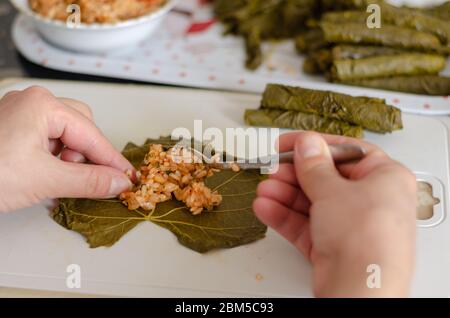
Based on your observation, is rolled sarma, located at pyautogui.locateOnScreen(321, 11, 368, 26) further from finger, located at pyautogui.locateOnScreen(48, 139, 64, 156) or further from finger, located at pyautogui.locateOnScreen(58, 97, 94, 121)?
finger, located at pyautogui.locateOnScreen(48, 139, 64, 156)

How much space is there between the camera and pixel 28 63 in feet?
8.40

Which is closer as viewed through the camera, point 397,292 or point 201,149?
point 397,292

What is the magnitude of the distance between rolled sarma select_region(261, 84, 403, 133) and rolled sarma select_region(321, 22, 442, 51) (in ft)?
1.39

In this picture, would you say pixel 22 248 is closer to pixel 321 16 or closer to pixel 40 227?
pixel 40 227

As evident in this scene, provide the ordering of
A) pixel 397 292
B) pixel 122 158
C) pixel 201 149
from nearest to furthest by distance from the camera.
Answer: pixel 397 292 < pixel 122 158 < pixel 201 149

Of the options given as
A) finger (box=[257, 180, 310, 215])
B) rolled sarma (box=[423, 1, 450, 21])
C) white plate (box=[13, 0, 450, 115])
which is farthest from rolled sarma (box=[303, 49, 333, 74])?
finger (box=[257, 180, 310, 215])

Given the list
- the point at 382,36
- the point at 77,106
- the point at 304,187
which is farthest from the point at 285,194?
the point at 382,36

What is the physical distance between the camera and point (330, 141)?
5.02ft

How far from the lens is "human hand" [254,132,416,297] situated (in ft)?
3.87

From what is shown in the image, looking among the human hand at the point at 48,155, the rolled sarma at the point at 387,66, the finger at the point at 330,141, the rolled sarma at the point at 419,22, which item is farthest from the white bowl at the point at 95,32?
the finger at the point at 330,141

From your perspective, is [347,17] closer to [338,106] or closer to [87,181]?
[338,106]

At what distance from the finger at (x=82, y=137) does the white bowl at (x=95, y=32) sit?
786 millimetres

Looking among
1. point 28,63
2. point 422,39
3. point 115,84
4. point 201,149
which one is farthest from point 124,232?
point 422,39
